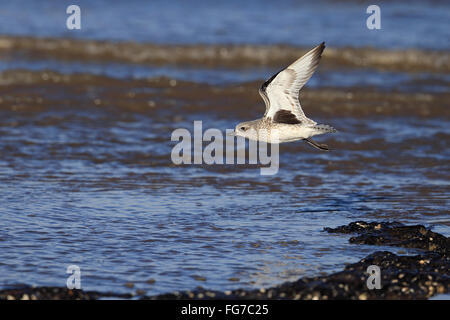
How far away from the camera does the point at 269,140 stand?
7.21 metres

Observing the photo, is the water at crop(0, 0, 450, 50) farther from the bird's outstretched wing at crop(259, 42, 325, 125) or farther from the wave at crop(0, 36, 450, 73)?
the bird's outstretched wing at crop(259, 42, 325, 125)

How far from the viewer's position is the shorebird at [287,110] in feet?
22.6

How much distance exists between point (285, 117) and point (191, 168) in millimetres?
2069

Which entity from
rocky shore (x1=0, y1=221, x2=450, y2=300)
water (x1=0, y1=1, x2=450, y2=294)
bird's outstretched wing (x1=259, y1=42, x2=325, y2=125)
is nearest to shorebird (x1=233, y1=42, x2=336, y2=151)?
bird's outstretched wing (x1=259, y1=42, x2=325, y2=125)

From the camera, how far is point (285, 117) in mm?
7195

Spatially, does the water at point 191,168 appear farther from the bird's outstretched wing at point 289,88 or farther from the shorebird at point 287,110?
the bird's outstretched wing at point 289,88

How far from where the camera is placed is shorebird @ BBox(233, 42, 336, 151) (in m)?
6.88

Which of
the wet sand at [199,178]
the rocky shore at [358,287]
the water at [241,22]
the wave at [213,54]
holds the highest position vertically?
the water at [241,22]

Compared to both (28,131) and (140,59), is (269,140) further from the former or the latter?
(140,59)

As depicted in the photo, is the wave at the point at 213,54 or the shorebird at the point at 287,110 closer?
the shorebird at the point at 287,110

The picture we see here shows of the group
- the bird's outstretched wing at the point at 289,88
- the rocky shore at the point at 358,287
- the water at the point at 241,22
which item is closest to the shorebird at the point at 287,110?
the bird's outstretched wing at the point at 289,88

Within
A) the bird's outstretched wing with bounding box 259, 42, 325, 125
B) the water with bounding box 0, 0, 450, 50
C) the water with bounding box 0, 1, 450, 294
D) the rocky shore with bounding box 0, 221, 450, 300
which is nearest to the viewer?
the rocky shore with bounding box 0, 221, 450, 300

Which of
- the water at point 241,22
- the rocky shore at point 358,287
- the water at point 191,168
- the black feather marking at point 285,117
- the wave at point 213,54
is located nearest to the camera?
the rocky shore at point 358,287

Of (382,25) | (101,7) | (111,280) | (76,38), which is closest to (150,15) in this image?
(101,7)
